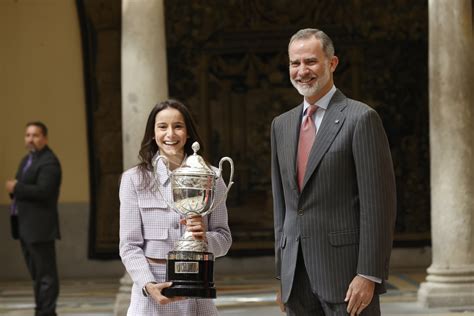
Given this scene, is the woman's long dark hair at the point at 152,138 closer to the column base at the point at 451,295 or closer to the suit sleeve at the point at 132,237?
the suit sleeve at the point at 132,237

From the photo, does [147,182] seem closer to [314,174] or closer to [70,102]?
[314,174]

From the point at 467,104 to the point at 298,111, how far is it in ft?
20.9

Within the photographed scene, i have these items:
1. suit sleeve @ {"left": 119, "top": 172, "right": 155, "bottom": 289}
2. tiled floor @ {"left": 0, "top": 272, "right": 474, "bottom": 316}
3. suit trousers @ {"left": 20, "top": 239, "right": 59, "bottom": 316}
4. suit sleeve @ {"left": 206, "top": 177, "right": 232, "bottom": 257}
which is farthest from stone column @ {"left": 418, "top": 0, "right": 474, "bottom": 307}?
suit sleeve @ {"left": 119, "top": 172, "right": 155, "bottom": 289}

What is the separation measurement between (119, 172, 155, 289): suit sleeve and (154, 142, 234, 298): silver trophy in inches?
5.0

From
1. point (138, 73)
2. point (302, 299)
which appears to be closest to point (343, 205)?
point (302, 299)

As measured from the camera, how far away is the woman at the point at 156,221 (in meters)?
4.36

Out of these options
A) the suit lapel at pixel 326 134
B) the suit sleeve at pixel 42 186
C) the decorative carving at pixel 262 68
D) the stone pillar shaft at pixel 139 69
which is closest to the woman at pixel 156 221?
the suit lapel at pixel 326 134

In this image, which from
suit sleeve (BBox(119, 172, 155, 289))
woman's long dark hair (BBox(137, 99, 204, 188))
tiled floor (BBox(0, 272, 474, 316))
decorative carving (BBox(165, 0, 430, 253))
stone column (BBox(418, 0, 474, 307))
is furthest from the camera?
decorative carving (BBox(165, 0, 430, 253))

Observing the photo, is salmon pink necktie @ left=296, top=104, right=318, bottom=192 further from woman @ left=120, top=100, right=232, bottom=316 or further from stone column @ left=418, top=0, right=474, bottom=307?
stone column @ left=418, top=0, right=474, bottom=307

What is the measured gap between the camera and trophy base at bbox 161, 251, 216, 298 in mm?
4195

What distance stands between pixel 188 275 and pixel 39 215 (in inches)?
221

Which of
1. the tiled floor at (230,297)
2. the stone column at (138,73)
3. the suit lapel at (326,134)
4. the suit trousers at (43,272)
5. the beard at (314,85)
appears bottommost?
the tiled floor at (230,297)

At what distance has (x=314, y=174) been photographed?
13.9 ft

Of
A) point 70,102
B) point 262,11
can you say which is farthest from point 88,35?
point 262,11
